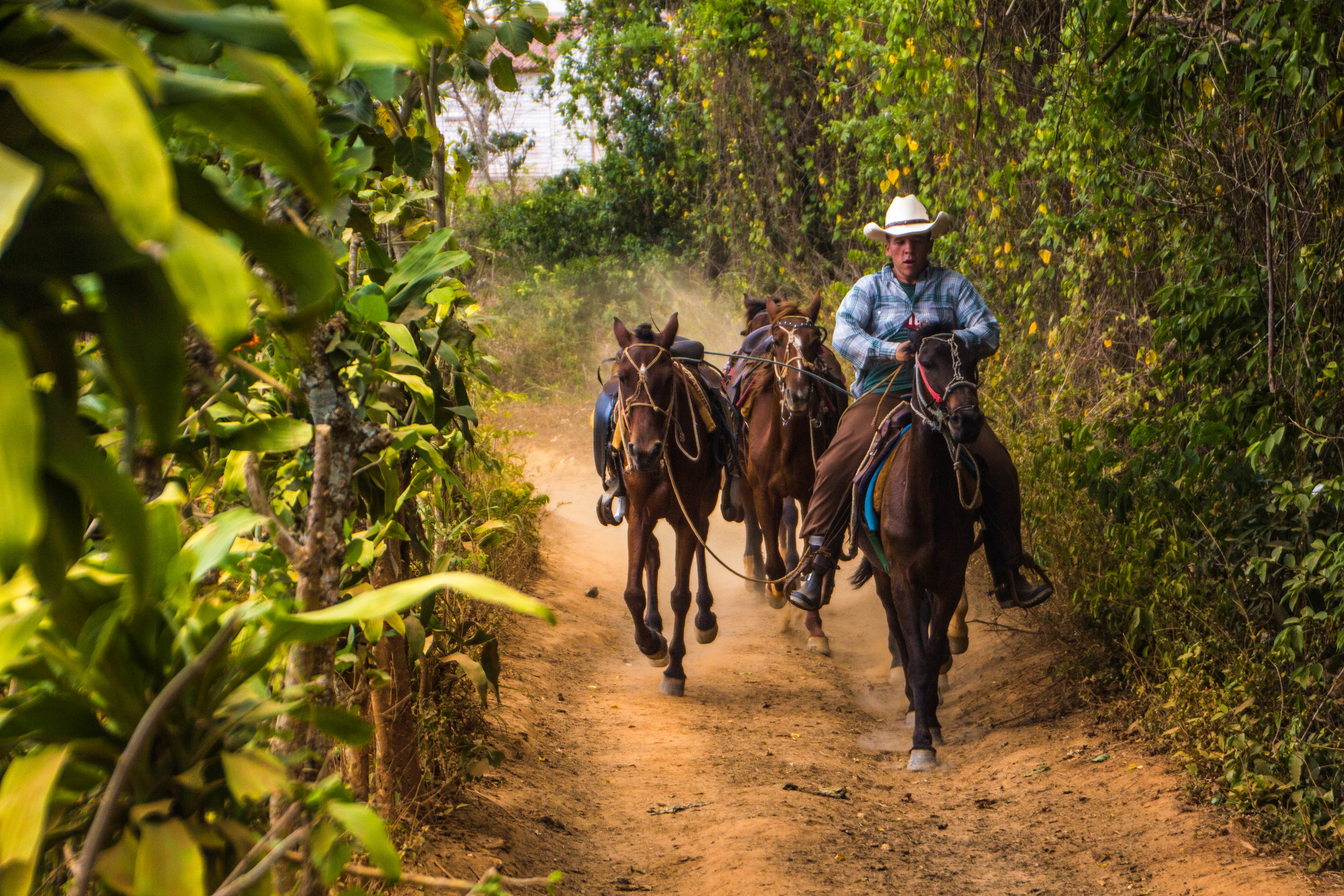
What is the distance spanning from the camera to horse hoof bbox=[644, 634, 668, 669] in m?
7.26

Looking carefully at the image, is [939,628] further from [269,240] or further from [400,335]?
[269,240]

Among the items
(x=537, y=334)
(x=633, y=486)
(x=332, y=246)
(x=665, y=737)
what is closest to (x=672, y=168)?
(x=537, y=334)

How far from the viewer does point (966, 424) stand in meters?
5.27

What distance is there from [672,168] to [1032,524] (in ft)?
52.0

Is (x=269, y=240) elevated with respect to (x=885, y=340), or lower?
elevated

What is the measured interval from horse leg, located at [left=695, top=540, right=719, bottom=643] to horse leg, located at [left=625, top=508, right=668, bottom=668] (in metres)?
0.55

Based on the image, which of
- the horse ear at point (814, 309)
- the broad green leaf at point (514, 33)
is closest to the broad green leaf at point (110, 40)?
the broad green leaf at point (514, 33)

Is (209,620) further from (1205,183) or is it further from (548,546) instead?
(548,546)

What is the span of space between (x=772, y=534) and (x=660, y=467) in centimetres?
166

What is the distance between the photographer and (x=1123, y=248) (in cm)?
662

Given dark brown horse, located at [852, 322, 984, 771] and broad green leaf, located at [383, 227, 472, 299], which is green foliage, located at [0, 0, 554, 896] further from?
dark brown horse, located at [852, 322, 984, 771]

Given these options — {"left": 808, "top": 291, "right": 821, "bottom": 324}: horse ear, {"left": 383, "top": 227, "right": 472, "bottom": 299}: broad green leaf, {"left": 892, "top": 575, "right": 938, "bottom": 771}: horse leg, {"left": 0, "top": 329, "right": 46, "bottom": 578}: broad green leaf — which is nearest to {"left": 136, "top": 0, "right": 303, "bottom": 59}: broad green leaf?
{"left": 0, "top": 329, "right": 46, "bottom": 578}: broad green leaf

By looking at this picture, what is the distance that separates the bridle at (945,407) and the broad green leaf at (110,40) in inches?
198

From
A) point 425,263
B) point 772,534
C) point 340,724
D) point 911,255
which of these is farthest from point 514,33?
point 772,534
